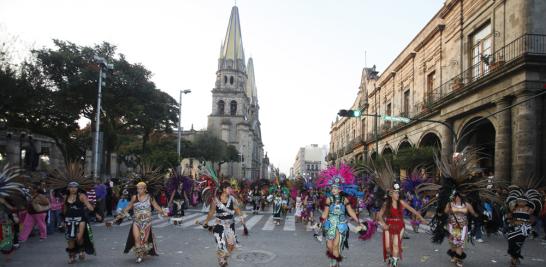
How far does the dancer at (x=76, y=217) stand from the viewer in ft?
28.7

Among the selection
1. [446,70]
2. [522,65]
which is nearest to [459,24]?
[446,70]

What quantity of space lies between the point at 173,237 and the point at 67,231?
392cm

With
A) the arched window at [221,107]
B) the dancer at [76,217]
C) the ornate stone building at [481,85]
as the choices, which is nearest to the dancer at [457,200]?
the ornate stone building at [481,85]

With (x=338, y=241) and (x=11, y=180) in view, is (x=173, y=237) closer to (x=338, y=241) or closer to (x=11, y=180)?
(x=11, y=180)

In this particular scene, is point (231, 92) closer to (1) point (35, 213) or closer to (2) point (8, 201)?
(1) point (35, 213)

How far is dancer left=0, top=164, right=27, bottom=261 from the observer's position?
307 inches

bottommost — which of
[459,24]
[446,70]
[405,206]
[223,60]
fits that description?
[405,206]

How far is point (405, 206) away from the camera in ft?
28.9

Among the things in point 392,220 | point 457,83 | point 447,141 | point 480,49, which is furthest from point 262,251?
point 447,141

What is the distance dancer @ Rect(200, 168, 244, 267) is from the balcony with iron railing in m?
15.0

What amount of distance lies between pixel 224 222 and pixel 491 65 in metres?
17.4

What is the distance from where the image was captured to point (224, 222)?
8.56 m

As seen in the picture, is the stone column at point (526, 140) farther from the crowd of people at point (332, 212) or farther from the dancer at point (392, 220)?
the dancer at point (392, 220)

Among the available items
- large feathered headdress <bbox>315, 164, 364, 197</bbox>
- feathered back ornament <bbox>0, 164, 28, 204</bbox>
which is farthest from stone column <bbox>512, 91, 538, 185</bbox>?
feathered back ornament <bbox>0, 164, 28, 204</bbox>
